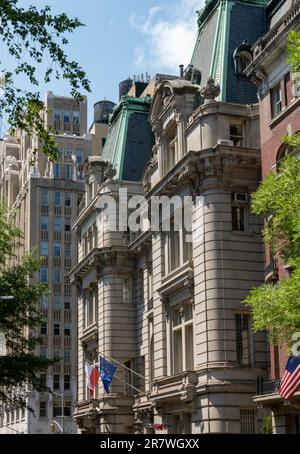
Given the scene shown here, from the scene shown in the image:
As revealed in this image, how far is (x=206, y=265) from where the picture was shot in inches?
1512

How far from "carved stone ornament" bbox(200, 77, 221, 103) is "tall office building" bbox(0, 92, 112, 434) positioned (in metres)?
74.5

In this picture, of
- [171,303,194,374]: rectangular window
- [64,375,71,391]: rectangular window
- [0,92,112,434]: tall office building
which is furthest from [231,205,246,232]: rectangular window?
[64,375,71,391]: rectangular window

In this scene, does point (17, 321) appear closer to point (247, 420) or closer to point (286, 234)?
point (247, 420)

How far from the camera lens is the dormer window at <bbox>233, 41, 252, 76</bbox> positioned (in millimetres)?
41906

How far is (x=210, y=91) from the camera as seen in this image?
131 feet

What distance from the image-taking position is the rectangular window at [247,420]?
36.6 meters

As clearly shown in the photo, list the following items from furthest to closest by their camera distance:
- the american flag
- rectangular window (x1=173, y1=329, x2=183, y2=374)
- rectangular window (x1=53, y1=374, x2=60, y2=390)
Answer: rectangular window (x1=53, y1=374, x2=60, y2=390) → rectangular window (x1=173, y1=329, x2=183, y2=374) → the american flag

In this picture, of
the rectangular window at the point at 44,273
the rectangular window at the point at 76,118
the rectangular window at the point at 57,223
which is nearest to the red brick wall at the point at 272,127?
the rectangular window at the point at 44,273

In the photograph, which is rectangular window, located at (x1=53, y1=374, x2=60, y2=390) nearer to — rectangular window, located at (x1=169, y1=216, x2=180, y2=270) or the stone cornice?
rectangular window, located at (x1=169, y1=216, x2=180, y2=270)

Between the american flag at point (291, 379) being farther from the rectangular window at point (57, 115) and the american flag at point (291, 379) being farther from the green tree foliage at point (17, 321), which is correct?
the rectangular window at point (57, 115)

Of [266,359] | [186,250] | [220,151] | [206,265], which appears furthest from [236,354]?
[220,151]

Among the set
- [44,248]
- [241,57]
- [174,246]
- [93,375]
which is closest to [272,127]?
[241,57]

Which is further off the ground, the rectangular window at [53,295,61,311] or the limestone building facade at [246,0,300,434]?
the rectangular window at [53,295,61,311]

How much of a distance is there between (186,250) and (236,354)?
7.18 m
